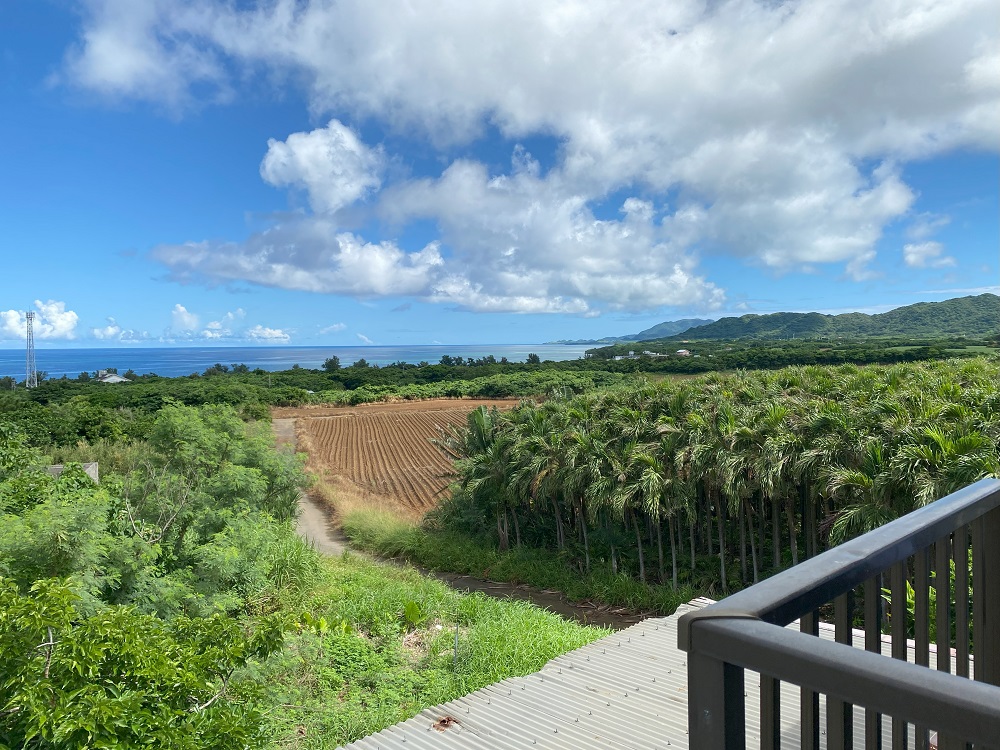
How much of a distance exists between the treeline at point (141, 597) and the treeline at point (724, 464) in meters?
6.13

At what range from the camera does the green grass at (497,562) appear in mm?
13297

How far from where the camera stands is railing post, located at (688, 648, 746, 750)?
91 cm

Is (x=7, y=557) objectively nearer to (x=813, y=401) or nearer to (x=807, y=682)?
(x=807, y=682)

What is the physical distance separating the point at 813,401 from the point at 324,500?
1609 cm

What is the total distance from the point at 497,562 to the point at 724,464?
6.63m

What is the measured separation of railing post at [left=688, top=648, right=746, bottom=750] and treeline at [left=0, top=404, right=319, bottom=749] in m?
3.34

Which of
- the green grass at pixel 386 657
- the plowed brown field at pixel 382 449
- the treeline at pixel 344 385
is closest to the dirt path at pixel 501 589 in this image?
the green grass at pixel 386 657

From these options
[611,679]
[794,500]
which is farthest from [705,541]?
[611,679]

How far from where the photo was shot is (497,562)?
15844mm

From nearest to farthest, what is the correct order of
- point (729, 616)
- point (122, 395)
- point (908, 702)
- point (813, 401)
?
point (908, 702) → point (729, 616) → point (813, 401) → point (122, 395)

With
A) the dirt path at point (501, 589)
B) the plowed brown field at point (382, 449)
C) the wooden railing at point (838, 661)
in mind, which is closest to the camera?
the wooden railing at point (838, 661)

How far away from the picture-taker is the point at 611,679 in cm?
479

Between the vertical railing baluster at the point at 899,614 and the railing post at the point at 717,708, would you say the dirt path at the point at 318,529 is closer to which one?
the vertical railing baluster at the point at 899,614

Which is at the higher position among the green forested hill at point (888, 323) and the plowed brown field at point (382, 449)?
the green forested hill at point (888, 323)
